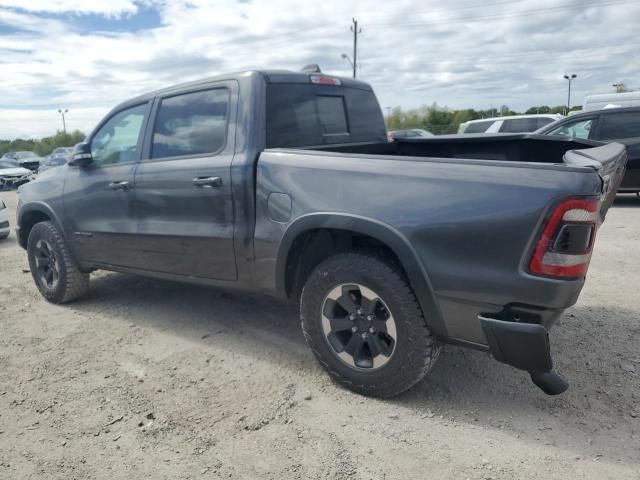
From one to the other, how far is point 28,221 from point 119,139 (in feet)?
5.28

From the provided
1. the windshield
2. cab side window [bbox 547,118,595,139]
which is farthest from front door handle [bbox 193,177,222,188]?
the windshield

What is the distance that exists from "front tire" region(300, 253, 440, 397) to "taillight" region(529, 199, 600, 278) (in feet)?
2.27

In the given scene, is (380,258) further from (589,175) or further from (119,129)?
(119,129)

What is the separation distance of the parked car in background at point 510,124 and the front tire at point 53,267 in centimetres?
1214

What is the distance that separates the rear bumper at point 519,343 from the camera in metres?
2.50

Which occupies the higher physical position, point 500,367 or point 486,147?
point 486,147

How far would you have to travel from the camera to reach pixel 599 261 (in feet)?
19.4

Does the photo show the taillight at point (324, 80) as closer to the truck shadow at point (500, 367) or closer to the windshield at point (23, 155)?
the truck shadow at point (500, 367)

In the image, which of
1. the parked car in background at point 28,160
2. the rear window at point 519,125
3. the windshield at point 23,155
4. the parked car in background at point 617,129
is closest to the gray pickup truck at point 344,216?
the parked car in background at point 617,129

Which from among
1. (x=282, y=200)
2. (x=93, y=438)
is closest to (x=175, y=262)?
(x=282, y=200)

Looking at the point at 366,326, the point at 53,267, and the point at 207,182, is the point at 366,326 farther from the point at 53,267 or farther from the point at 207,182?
the point at 53,267

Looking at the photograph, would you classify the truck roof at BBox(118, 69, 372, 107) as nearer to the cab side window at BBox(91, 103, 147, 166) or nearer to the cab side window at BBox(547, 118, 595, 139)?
the cab side window at BBox(91, 103, 147, 166)

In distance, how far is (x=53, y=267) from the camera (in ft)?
16.8

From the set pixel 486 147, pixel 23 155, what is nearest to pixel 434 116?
pixel 23 155
